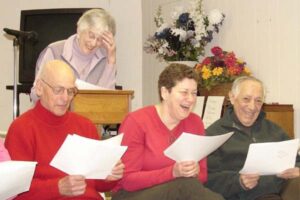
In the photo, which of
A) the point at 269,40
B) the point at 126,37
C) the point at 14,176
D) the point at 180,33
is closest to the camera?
the point at 14,176

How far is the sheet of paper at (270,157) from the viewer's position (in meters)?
2.21

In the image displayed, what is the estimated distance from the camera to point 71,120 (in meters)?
2.21

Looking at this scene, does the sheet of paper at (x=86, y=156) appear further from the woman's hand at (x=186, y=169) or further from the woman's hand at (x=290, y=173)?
the woman's hand at (x=290, y=173)

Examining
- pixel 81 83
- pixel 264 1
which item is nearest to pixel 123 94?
pixel 81 83

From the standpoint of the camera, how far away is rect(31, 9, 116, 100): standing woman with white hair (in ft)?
9.58

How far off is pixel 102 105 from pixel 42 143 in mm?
738

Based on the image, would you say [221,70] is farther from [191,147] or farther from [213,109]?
[191,147]

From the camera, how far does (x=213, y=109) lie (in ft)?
11.6

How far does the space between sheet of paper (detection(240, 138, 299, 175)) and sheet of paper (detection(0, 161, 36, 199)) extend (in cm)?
105

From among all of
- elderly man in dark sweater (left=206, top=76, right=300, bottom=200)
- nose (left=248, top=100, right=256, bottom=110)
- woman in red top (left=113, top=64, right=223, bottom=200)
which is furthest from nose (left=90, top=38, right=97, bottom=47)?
nose (left=248, top=100, right=256, bottom=110)

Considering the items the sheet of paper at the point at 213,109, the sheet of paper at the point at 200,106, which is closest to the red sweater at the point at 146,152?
the sheet of paper at the point at 213,109

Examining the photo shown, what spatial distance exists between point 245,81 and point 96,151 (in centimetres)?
116

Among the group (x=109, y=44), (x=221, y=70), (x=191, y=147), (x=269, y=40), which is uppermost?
(x=269, y=40)

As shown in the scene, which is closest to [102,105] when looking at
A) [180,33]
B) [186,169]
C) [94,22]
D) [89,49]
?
[89,49]
